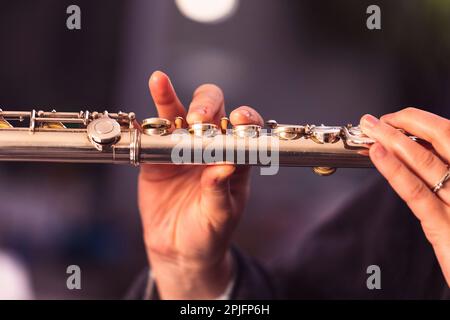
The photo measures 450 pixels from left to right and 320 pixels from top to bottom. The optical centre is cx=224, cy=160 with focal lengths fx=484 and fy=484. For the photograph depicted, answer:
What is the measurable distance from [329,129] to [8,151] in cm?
43

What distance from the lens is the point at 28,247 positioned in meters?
1.33

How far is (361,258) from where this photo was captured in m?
1.12

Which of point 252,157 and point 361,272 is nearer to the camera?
point 252,157

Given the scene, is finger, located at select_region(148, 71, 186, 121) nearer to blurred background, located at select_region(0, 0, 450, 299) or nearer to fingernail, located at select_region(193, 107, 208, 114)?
fingernail, located at select_region(193, 107, 208, 114)

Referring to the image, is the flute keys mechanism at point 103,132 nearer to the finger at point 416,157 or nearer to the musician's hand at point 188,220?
the musician's hand at point 188,220

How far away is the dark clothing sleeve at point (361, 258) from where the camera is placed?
3.37 feet

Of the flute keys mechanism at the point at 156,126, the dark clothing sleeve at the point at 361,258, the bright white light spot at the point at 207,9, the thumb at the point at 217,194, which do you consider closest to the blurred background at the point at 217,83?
the bright white light spot at the point at 207,9

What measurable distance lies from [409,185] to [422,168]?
0.03 metres

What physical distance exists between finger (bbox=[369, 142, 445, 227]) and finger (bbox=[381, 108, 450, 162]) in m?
0.05

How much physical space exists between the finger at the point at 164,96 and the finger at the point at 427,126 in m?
0.31

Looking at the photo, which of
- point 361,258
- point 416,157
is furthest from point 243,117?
point 361,258

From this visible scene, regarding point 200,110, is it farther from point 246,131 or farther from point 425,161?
point 425,161
